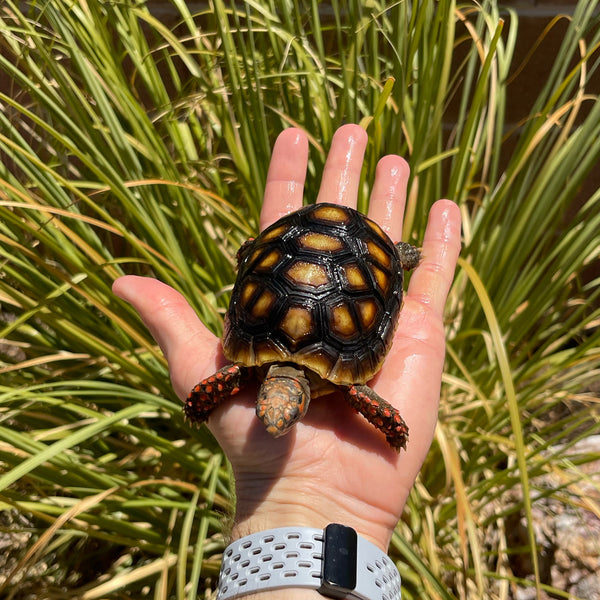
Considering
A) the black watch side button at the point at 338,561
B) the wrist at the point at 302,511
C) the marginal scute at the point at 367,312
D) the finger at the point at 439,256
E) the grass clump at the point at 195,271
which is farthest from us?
the finger at the point at 439,256

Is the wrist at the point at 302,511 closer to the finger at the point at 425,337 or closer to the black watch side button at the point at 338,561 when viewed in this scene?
the black watch side button at the point at 338,561

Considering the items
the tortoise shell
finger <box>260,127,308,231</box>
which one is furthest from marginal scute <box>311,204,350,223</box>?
finger <box>260,127,308,231</box>

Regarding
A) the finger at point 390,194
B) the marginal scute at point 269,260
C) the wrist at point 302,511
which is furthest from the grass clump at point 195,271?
the marginal scute at point 269,260

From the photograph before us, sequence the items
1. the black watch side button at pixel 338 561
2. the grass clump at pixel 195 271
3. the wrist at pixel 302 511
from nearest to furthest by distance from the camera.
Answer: the black watch side button at pixel 338 561
the wrist at pixel 302 511
the grass clump at pixel 195 271

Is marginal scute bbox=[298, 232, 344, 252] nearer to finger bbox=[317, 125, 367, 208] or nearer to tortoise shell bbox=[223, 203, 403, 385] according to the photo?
tortoise shell bbox=[223, 203, 403, 385]

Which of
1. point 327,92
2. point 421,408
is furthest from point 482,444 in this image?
point 327,92

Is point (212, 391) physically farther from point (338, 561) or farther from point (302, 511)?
point (338, 561)
